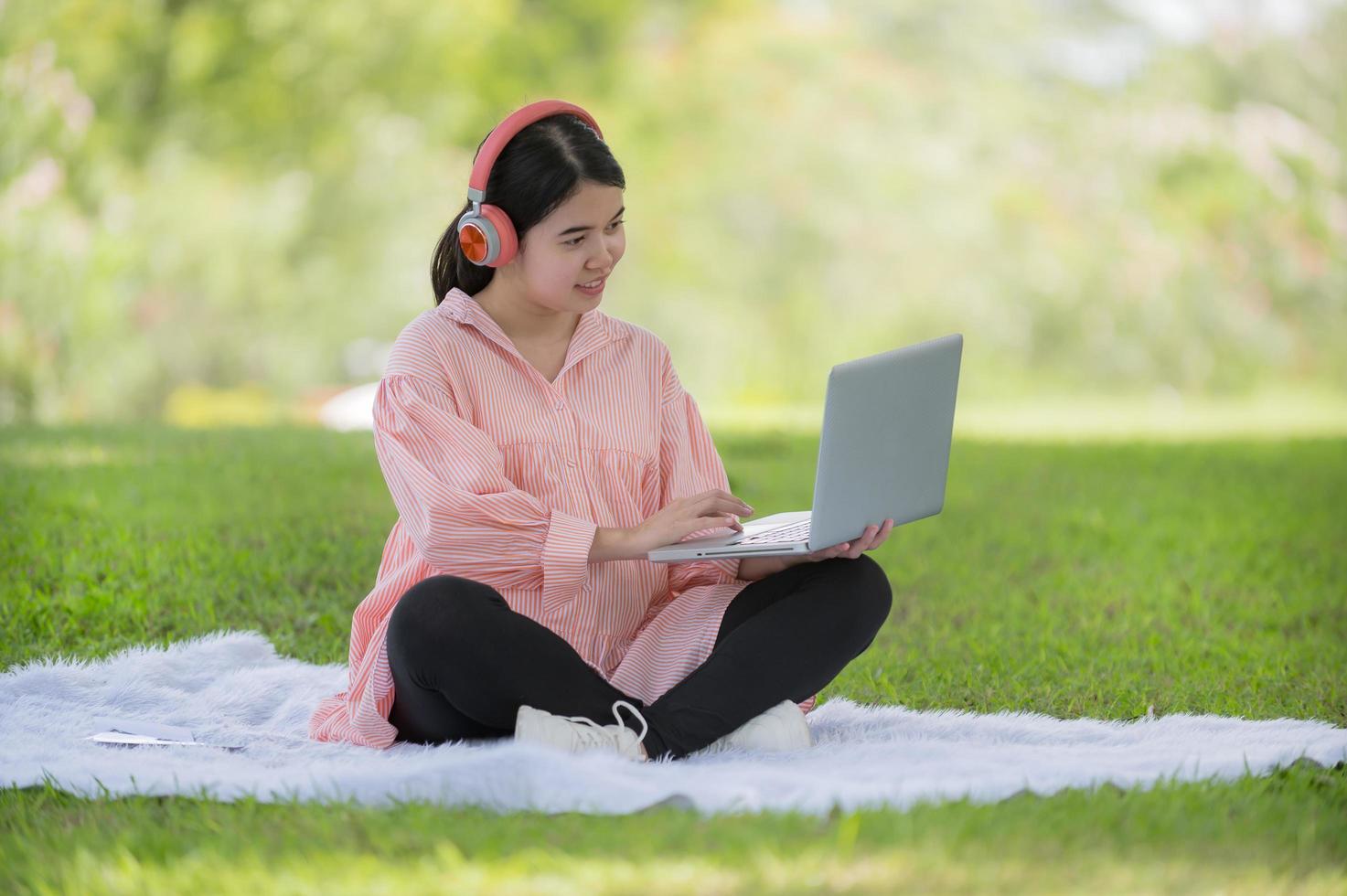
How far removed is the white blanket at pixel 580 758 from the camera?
6.42 feet

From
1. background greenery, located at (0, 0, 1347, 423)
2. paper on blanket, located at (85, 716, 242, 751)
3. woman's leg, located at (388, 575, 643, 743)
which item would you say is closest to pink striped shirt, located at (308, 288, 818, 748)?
woman's leg, located at (388, 575, 643, 743)

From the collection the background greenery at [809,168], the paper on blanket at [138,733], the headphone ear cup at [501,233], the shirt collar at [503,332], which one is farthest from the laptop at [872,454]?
the background greenery at [809,168]

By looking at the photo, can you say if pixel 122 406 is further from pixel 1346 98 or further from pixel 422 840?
pixel 1346 98

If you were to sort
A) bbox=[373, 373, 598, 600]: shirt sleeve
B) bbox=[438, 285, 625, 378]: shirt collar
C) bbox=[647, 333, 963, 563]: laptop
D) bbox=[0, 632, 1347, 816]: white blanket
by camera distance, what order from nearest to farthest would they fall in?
1. bbox=[0, 632, 1347, 816]: white blanket
2. bbox=[647, 333, 963, 563]: laptop
3. bbox=[373, 373, 598, 600]: shirt sleeve
4. bbox=[438, 285, 625, 378]: shirt collar

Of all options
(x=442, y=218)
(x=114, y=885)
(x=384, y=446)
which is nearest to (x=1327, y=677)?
(x=384, y=446)

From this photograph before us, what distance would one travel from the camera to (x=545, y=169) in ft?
8.02

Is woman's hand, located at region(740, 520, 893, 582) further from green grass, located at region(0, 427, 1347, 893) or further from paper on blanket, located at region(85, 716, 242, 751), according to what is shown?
paper on blanket, located at region(85, 716, 242, 751)

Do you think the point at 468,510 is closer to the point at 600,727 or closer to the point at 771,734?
the point at 600,727

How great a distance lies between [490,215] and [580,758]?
93 centimetres

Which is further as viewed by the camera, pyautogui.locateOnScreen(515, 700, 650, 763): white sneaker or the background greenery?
the background greenery

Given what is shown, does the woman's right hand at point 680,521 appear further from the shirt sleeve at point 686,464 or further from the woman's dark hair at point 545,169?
the woman's dark hair at point 545,169

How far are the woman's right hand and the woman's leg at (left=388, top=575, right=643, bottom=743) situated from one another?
193mm

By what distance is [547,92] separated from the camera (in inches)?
523

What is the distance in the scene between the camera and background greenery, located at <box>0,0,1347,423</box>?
1153 centimetres
